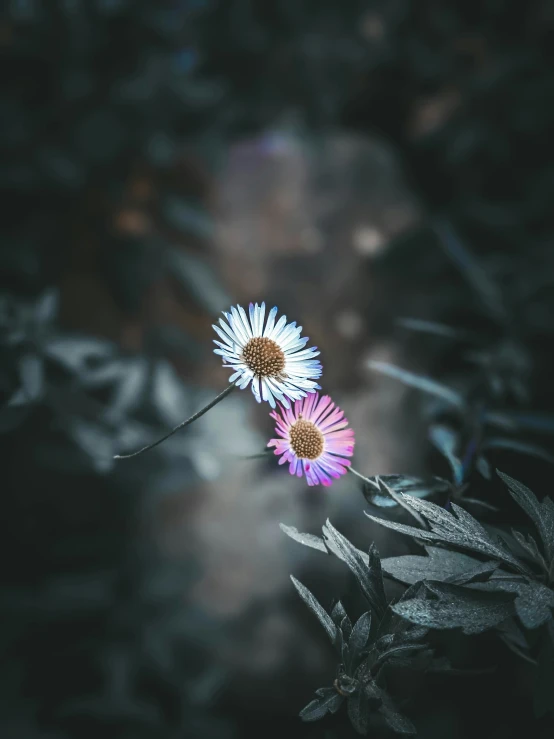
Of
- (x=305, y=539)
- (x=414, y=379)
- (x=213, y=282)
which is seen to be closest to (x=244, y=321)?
(x=305, y=539)

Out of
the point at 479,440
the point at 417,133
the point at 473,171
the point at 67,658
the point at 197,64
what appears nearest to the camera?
the point at 479,440

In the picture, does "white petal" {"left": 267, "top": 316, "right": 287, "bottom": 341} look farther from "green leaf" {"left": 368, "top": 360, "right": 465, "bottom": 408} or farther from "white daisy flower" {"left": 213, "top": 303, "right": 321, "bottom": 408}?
"green leaf" {"left": 368, "top": 360, "right": 465, "bottom": 408}

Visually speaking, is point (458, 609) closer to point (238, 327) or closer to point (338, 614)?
point (338, 614)

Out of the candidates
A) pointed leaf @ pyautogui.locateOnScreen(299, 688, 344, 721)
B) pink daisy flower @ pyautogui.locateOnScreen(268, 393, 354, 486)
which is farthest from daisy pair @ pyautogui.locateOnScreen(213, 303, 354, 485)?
pointed leaf @ pyautogui.locateOnScreen(299, 688, 344, 721)

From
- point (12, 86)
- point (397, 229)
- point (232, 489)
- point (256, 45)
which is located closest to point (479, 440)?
point (232, 489)

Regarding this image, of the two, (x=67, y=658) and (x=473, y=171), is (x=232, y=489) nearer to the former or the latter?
(x=67, y=658)

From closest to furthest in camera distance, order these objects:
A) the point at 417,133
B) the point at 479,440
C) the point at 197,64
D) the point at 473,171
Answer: the point at 479,440
the point at 197,64
the point at 473,171
the point at 417,133

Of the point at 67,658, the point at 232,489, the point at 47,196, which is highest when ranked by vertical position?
the point at 47,196

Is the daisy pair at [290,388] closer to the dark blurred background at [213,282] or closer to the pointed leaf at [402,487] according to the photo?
the pointed leaf at [402,487]
